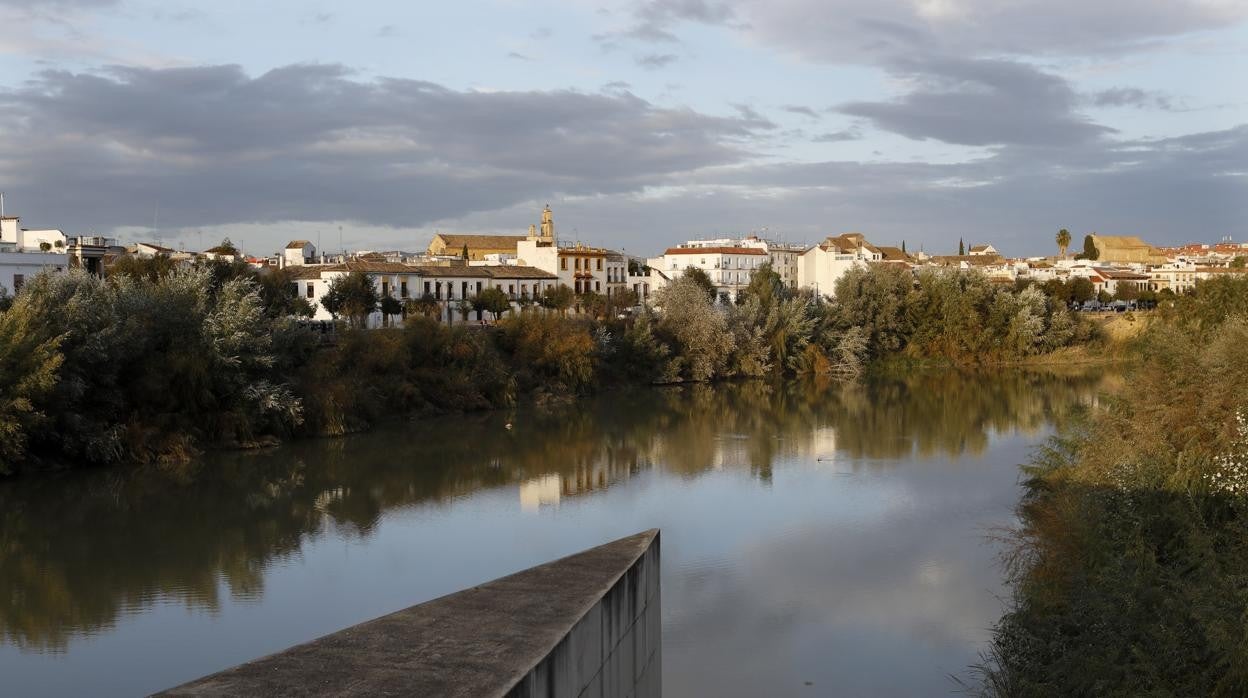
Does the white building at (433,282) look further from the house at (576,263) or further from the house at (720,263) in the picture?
the house at (720,263)

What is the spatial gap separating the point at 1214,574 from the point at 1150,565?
1426 mm

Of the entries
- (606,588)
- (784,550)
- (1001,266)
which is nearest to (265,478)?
(784,550)

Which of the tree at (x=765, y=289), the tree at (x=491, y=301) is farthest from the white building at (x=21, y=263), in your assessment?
the tree at (x=765, y=289)

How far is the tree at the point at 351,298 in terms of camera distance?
40188 mm

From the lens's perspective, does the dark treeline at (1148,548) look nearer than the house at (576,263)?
Yes

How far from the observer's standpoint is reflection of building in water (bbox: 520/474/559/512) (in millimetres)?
20375

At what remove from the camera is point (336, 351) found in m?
30.4

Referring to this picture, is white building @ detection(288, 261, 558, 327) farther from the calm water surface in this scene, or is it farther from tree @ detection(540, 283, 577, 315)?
the calm water surface

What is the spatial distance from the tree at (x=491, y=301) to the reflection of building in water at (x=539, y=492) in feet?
Answer: 82.1

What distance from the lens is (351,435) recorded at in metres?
28.1

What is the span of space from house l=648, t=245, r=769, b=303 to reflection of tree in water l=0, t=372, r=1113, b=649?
28.2 m

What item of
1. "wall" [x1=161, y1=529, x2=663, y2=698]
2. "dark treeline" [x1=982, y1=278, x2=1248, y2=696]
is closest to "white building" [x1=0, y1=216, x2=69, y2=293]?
"wall" [x1=161, y1=529, x2=663, y2=698]

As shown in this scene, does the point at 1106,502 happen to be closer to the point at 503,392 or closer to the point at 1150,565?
the point at 1150,565

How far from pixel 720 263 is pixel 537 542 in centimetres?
5216
